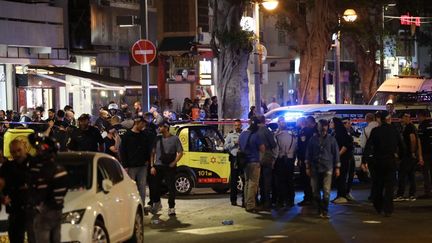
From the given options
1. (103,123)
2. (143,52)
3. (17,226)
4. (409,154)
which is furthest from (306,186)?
(17,226)

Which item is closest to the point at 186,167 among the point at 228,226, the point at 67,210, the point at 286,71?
the point at 228,226

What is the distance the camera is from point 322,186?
1593cm

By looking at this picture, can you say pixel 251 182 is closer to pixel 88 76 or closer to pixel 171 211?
pixel 171 211

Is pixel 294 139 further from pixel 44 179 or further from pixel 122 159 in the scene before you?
pixel 44 179

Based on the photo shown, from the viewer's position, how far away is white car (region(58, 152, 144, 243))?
10.3 m

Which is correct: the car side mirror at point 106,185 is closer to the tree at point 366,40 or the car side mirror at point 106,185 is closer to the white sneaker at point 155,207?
the white sneaker at point 155,207

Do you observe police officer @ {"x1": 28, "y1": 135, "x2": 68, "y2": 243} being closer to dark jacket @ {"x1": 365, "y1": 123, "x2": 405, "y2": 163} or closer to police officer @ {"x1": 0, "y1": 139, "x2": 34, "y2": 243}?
police officer @ {"x1": 0, "y1": 139, "x2": 34, "y2": 243}

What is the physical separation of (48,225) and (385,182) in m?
7.59

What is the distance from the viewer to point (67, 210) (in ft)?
33.9

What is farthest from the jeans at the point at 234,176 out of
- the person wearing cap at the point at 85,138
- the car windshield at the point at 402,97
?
the car windshield at the point at 402,97

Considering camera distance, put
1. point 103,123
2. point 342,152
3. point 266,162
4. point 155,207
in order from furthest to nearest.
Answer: point 103,123 < point 342,152 < point 266,162 < point 155,207

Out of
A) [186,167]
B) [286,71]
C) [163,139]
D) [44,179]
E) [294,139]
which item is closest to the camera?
[44,179]

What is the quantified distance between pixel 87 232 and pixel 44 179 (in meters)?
0.90

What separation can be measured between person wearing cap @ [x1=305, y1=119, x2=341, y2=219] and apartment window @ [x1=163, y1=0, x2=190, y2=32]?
26.1 meters
